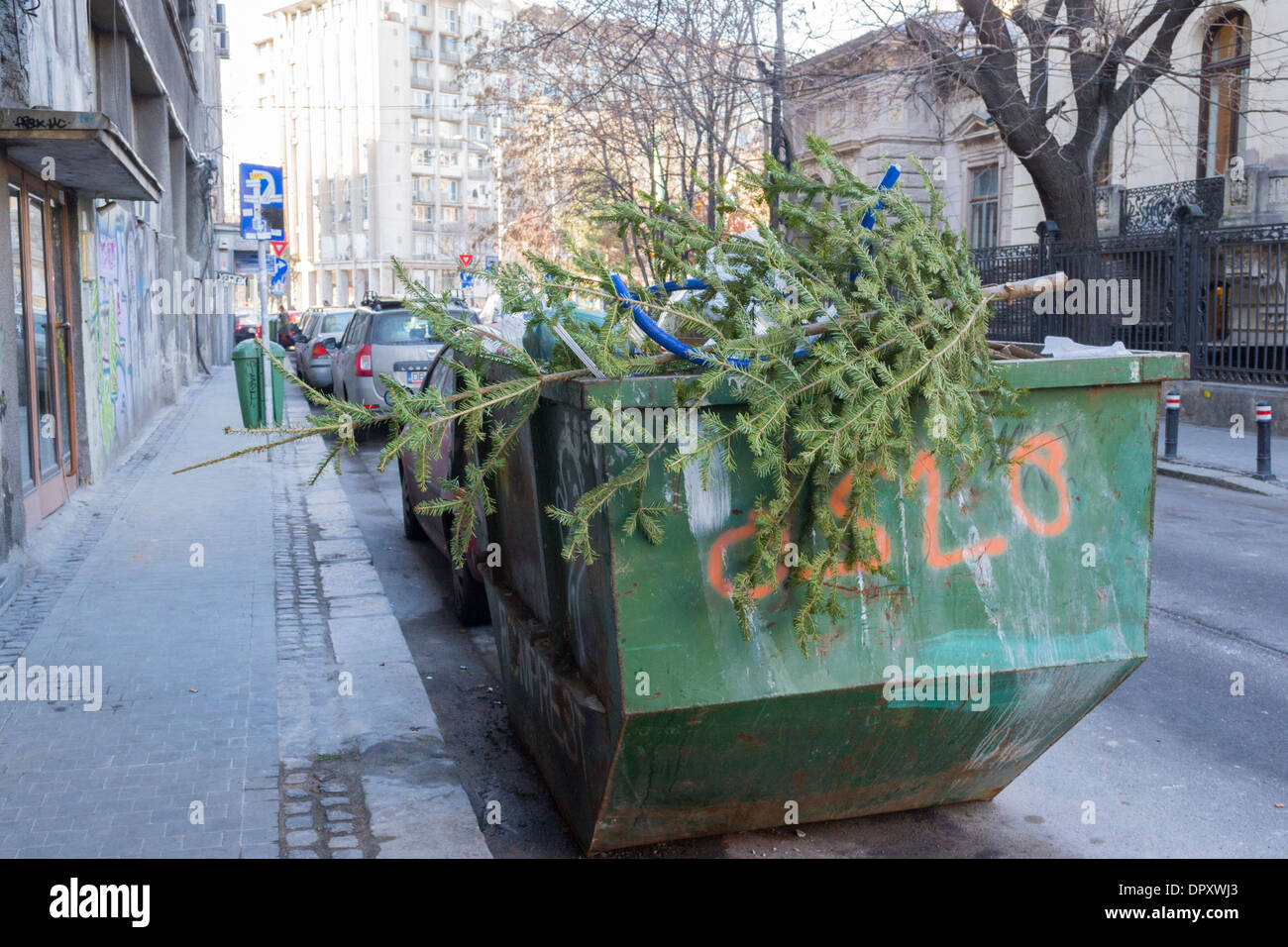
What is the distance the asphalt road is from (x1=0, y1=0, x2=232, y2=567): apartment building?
3.35m

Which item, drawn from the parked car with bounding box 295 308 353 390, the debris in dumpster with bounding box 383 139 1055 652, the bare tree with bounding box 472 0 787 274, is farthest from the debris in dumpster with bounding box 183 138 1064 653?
the parked car with bounding box 295 308 353 390

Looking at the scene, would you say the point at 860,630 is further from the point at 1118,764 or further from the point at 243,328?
the point at 243,328

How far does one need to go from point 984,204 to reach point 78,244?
79.8 ft

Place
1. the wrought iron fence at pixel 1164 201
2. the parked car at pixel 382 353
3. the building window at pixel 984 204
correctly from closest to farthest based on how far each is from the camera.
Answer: the parked car at pixel 382 353 → the wrought iron fence at pixel 1164 201 → the building window at pixel 984 204

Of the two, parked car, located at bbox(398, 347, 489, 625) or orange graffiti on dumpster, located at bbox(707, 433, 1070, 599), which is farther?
parked car, located at bbox(398, 347, 489, 625)

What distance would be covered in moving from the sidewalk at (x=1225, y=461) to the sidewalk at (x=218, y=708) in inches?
306

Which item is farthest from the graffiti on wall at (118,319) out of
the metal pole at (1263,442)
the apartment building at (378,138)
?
the apartment building at (378,138)

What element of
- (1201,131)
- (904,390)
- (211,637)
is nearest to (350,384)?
(211,637)

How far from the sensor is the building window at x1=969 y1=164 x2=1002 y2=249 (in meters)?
30.0

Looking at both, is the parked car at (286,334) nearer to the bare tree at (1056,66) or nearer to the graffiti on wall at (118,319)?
the graffiti on wall at (118,319)

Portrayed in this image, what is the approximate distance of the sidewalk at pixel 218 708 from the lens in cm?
414

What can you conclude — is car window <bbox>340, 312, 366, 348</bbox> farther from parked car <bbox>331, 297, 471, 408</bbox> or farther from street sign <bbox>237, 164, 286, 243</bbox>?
street sign <bbox>237, 164, 286, 243</bbox>

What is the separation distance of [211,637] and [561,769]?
10.1 feet

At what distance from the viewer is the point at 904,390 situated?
126 inches
